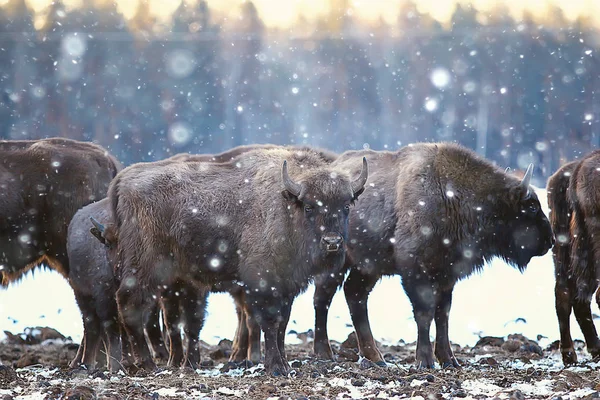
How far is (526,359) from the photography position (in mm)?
8195

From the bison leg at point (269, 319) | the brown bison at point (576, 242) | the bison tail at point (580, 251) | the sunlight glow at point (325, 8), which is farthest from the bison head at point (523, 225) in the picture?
the sunlight glow at point (325, 8)

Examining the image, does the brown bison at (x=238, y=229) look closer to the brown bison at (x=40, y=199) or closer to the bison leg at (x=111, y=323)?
the bison leg at (x=111, y=323)

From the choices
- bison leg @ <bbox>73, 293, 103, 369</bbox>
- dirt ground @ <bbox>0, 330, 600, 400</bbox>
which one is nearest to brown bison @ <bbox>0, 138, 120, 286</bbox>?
bison leg @ <bbox>73, 293, 103, 369</bbox>

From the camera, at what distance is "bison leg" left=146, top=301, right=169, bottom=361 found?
838 cm

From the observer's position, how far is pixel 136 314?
24.4 feet

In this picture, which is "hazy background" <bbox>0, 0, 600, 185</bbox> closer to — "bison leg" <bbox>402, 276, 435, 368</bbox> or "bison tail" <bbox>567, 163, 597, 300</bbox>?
"bison tail" <bbox>567, 163, 597, 300</bbox>

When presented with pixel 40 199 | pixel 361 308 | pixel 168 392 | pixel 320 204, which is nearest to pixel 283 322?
pixel 320 204

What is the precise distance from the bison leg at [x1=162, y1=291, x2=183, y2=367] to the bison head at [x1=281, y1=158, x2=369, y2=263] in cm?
182

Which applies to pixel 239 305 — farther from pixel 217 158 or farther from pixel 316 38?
pixel 316 38

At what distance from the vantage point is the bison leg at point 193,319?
7906mm

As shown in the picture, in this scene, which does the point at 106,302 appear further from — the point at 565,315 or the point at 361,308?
the point at 565,315

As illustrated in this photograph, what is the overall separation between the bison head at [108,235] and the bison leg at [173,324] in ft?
2.39

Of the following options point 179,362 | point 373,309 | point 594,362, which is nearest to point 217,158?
point 179,362

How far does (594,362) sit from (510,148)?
1203cm
